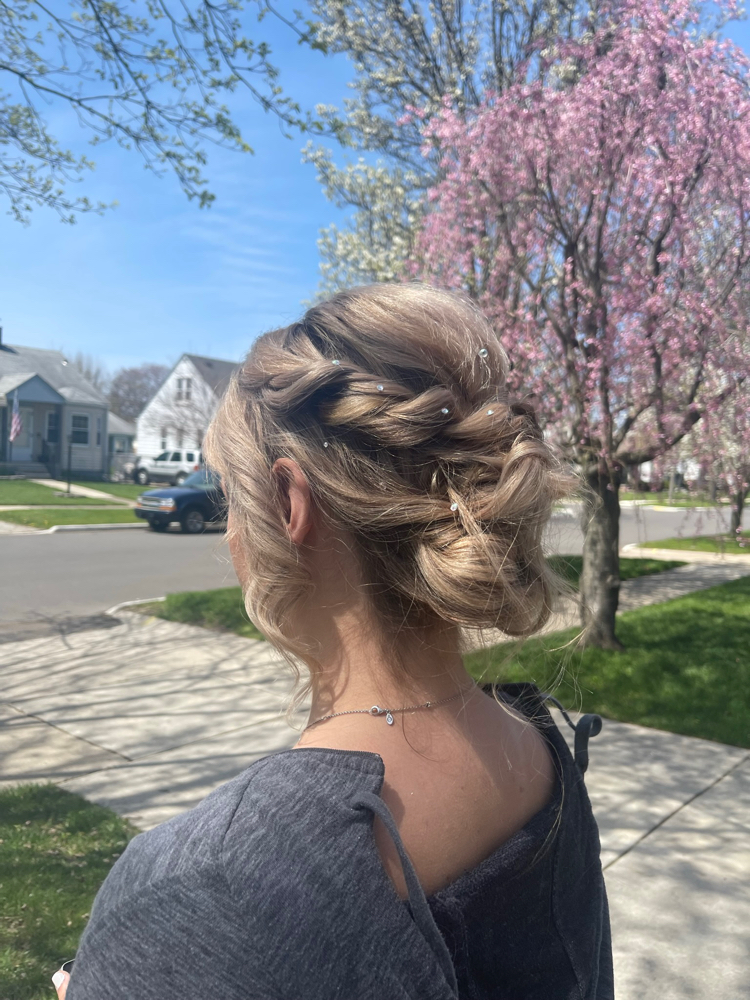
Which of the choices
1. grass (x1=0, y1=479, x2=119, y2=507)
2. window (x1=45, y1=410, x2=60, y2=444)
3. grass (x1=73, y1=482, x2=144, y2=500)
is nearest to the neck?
grass (x1=0, y1=479, x2=119, y2=507)

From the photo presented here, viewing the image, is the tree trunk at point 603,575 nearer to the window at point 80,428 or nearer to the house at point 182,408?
the window at point 80,428

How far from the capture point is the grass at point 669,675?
19.3ft

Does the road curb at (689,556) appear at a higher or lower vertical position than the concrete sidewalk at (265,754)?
higher

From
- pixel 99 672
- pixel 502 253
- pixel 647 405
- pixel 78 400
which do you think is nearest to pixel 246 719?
pixel 99 672

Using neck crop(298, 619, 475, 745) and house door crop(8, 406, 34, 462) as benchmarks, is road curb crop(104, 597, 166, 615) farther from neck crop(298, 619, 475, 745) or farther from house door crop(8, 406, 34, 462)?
neck crop(298, 619, 475, 745)

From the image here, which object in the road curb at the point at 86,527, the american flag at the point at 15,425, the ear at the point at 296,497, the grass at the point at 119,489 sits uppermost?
the american flag at the point at 15,425

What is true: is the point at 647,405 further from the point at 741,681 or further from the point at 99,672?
the point at 99,672

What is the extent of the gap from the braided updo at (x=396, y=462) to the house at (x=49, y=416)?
15125 millimetres

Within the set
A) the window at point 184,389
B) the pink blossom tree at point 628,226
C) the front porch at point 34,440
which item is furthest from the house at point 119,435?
the pink blossom tree at point 628,226

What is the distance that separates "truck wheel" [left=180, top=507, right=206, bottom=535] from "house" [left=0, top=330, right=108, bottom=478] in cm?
329

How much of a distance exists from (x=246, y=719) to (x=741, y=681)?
4160mm

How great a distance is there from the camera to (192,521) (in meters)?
20.5

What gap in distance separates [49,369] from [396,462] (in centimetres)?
2373

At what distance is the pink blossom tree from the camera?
20.3 feet
